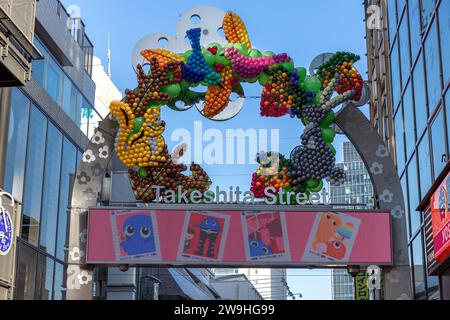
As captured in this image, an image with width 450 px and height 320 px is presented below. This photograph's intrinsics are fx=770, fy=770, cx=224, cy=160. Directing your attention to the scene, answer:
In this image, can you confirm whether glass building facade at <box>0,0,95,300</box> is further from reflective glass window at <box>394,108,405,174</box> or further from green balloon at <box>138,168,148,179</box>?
reflective glass window at <box>394,108,405,174</box>

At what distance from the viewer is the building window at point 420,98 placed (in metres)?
20.8

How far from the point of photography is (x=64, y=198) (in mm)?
29625

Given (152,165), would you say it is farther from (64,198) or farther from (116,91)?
(116,91)

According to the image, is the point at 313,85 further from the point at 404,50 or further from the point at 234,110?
the point at 404,50

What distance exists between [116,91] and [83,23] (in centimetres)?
2821

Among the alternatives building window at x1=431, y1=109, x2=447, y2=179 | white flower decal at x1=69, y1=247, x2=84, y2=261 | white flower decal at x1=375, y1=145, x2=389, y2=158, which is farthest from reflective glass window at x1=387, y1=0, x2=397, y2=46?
white flower decal at x1=69, y1=247, x2=84, y2=261

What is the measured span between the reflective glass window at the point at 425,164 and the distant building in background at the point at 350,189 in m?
1.46

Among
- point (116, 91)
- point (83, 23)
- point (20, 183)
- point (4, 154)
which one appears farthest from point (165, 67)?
point (116, 91)

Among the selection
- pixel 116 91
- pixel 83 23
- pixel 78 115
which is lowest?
pixel 78 115

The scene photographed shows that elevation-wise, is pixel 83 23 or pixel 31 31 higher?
pixel 83 23

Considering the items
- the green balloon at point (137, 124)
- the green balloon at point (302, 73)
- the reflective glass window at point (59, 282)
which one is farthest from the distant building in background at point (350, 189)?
the reflective glass window at point (59, 282)

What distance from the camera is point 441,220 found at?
16734 mm

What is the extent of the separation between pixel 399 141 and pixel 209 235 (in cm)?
1229

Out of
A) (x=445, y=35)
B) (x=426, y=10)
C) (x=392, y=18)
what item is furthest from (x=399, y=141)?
(x=445, y=35)
